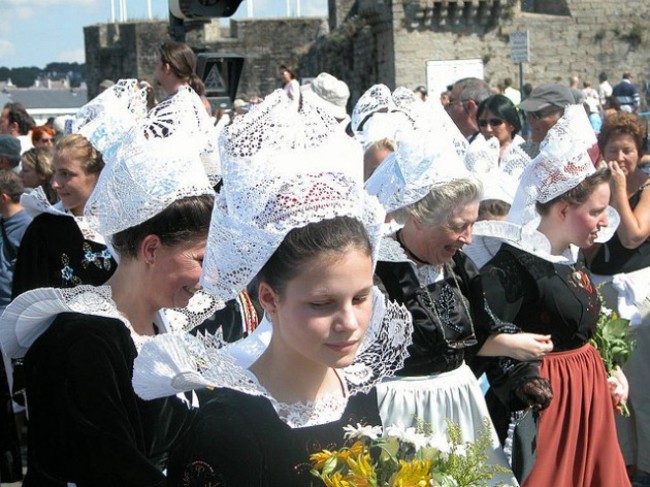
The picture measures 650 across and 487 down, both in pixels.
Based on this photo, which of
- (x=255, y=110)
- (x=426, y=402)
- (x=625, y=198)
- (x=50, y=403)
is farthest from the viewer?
(x=625, y=198)

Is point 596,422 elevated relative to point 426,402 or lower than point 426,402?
lower

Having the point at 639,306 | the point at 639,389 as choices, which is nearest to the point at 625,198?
the point at 639,306

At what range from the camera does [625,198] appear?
5.54 metres

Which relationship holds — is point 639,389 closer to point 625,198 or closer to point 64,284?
point 625,198

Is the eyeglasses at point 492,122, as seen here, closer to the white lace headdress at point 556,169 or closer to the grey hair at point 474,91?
the grey hair at point 474,91

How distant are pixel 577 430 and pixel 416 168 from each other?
128cm

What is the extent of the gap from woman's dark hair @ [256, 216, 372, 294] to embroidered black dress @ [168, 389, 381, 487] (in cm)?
26

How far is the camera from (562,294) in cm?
430

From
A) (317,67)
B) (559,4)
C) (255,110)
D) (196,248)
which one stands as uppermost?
(255,110)

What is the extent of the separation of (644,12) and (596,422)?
28.3 metres

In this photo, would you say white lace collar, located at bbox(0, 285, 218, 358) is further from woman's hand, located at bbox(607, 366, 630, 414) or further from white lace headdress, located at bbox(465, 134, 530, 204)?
white lace headdress, located at bbox(465, 134, 530, 204)

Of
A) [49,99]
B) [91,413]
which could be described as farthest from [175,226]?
[49,99]

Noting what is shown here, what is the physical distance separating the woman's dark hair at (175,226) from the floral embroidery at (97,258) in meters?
1.66

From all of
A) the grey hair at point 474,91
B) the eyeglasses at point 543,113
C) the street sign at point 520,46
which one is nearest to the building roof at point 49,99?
the street sign at point 520,46
